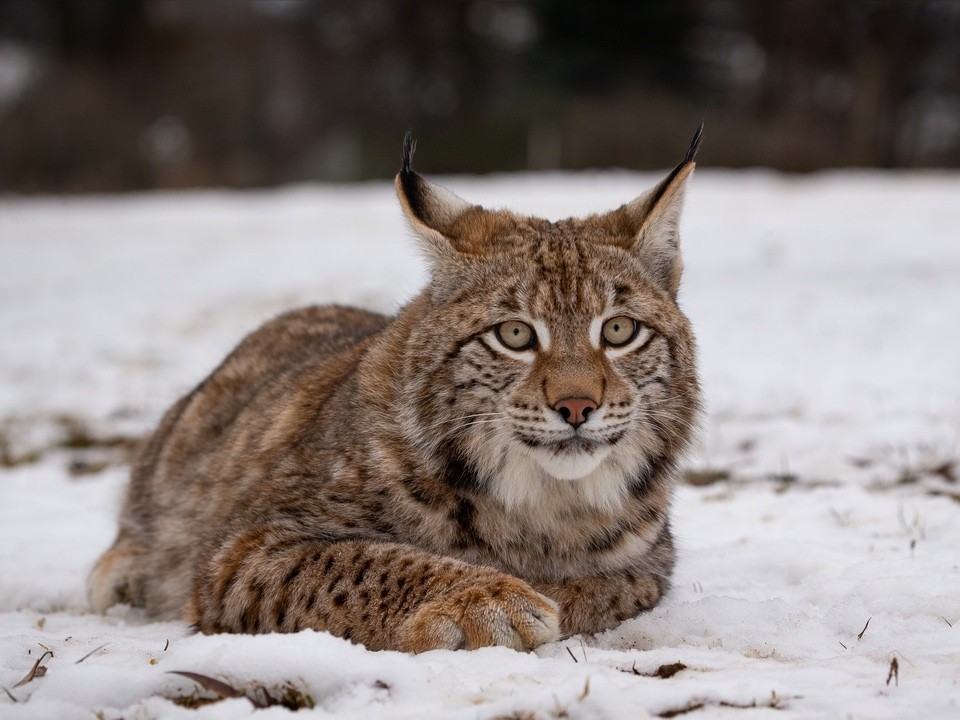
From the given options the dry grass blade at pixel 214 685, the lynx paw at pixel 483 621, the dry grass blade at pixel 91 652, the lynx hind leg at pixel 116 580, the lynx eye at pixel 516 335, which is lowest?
the lynx hind leg at pixel 116 580

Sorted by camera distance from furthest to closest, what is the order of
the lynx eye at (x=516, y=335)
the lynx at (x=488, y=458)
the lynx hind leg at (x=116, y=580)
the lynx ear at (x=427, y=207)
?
1. the lynx hind leg at (x=116, y=580)
2. the lynx ear at (x=427, y=207)
3. the lynx eye at (x=516, y=335)
4. the lynx at (x=488, y=458)

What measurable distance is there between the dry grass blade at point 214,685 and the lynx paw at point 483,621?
0.49m

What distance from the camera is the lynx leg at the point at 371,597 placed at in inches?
112

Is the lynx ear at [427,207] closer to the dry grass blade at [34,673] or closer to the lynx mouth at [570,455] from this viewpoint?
the lynx mouth at [570,455]

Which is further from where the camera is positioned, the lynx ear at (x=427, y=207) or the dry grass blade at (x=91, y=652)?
the lynx ear at (x=427, y=207)

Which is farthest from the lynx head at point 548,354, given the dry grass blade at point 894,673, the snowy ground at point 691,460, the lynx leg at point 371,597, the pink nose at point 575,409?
the dry grass blade at point 894,673

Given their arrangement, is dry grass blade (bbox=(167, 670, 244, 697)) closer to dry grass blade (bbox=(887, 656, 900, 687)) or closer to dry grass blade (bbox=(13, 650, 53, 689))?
dry grass blade (bbox=(13, 650, 53, 689))

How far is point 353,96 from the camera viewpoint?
92.8ft

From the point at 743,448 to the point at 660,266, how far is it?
106 inches

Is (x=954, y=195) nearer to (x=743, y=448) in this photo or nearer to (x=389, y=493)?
(x=743, y=448)

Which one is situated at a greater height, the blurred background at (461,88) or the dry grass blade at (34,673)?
the blurred background at (461,88)

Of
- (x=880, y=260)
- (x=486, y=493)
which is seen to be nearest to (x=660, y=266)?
(x=486, y=493)

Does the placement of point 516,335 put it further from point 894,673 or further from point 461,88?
point 461,88

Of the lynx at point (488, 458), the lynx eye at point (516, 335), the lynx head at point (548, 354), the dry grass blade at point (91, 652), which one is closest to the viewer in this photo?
the dry grass blade at point (91, 652)
